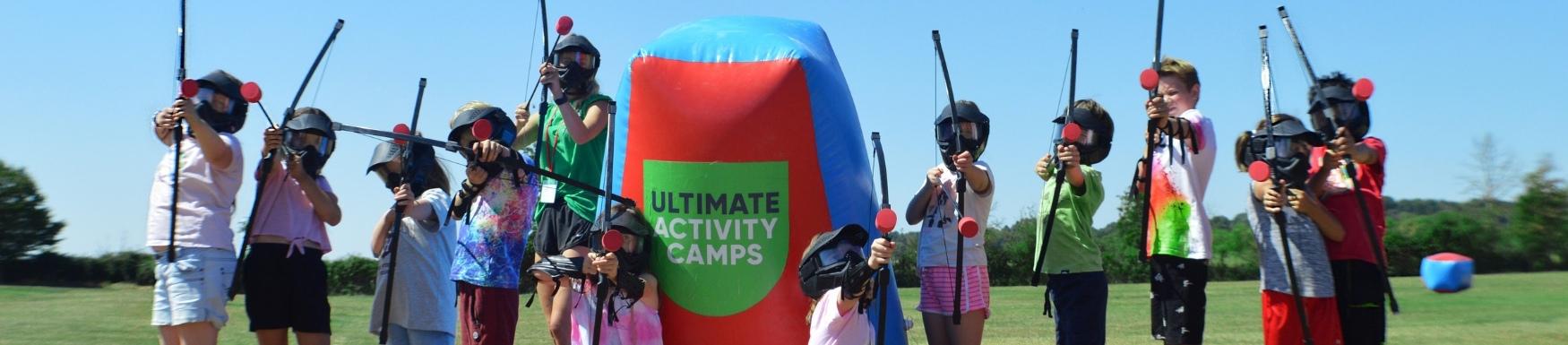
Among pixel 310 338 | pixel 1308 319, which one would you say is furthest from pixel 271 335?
pixel 1308 319

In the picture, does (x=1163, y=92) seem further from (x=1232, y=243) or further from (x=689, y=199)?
(x=1232, y=243)

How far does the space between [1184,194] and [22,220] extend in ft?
100

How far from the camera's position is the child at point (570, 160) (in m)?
6.88

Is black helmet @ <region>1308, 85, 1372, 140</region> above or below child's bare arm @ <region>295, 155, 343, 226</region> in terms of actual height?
above

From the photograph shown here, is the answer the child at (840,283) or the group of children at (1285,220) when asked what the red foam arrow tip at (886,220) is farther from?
the group of children at (1285,220)

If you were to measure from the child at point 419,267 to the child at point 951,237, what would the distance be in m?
2.51

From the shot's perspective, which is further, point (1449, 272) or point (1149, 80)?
point (1449, 272)

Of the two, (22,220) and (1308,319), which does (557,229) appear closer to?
(1308,319)

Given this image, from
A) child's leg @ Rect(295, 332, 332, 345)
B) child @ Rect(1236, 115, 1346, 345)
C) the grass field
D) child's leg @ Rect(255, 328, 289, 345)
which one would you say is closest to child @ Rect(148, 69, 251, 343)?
child's leg @ Rect(255, 328, 289, 345)

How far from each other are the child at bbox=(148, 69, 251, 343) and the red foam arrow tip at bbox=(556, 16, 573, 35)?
5.19ft

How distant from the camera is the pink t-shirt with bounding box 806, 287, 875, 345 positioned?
618 cm

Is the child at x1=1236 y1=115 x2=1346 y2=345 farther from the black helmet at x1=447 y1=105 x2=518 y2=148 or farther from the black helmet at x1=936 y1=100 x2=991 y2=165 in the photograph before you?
the black helmet at x1=447 y1=105 x2=518 y2=148

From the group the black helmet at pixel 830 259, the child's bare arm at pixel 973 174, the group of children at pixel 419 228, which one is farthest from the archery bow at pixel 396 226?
the child's bare arm at pixel 973 174

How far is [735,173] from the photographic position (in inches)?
258
